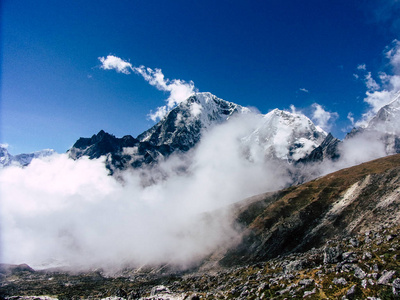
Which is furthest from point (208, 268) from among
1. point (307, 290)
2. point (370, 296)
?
point (370, 296)

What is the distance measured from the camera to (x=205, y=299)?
303 feet

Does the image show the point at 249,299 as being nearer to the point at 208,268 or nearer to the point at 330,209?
the point at 208,268

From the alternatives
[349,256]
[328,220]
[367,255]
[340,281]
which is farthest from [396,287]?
[328,220]

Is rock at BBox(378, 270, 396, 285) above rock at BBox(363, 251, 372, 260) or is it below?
below

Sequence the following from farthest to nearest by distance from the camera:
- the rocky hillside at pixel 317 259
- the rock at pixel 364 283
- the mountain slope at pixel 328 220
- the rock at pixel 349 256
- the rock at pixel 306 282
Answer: the mountain slope at pixel 328 220, the rock at pixel 349 256, the rock at pixel 306 282, the rocky hillside at pixel 317 259, the rock at pixel 364 283

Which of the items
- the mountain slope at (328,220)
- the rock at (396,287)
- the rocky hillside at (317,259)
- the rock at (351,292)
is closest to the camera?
the rock at (396,287)

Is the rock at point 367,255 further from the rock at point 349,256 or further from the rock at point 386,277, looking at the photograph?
the rock at point 386,277

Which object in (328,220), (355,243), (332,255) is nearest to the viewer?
(332,255)

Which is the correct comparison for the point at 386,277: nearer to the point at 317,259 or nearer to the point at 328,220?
the point at 317,259

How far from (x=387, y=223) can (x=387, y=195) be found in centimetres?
3911

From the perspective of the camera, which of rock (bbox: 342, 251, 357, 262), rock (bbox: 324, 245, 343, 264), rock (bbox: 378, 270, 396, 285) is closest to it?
rock (bbox: 378, 270, 396, 285)

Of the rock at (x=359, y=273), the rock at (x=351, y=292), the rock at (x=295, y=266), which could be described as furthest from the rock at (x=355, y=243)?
the rock at (x=351, y=292)

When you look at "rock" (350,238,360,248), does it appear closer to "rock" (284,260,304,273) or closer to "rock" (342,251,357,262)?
"rock" (342,251,357,262)

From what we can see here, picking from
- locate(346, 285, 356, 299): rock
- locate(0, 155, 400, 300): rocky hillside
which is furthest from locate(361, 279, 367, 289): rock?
locate(346, 285, 356, 299): rock
